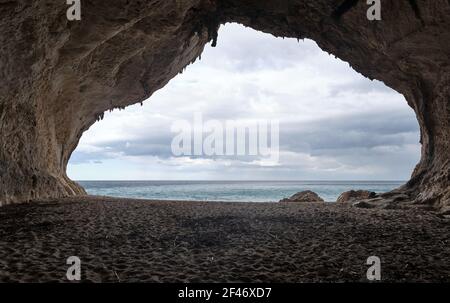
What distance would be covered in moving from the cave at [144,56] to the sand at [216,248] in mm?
5629

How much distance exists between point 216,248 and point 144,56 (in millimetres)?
18170

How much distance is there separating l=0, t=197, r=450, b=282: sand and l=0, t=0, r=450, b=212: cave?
5629 mm

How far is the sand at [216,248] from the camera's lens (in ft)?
18.5

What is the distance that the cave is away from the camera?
13767 mm

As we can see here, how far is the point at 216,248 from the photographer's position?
24.9ft
